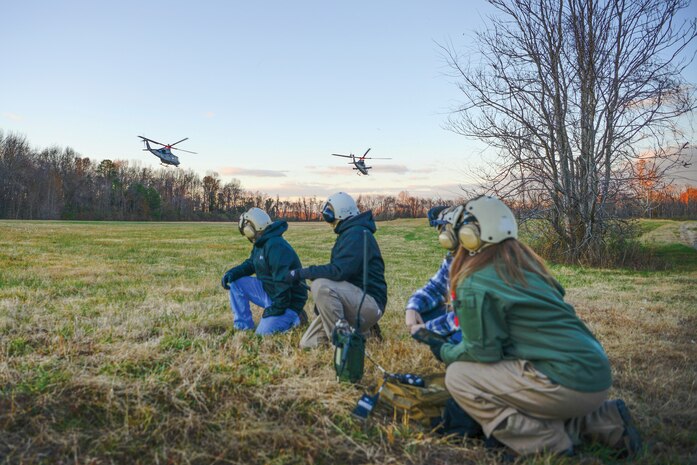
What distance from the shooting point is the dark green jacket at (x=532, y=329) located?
3.37 m

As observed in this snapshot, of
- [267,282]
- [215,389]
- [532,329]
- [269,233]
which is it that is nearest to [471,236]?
[532,329]

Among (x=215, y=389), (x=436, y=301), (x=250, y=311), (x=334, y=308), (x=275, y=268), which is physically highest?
(x=275, y=268)

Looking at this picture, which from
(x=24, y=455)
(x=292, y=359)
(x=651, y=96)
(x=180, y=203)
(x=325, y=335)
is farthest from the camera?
(x=180, y=203)

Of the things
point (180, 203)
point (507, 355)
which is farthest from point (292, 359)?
point (180, 203)

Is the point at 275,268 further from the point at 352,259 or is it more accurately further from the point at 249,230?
the point at 352,259

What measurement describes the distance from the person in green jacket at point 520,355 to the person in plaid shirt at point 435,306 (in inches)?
38.1

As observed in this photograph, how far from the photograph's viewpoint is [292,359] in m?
5.31

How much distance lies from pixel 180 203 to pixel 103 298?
108 metres

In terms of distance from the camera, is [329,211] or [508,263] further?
[329,211]

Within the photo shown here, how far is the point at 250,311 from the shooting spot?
7262 mm

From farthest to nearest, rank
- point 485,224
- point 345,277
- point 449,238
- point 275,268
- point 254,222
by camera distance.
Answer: point 254,222
point 275,268
point 345,277
point 449,238
point 485,224

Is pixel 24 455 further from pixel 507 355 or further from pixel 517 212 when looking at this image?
pixel 517 212

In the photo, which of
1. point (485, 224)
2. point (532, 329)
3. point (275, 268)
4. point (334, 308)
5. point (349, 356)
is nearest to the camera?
point (532, 329)

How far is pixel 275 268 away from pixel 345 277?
131 cm
